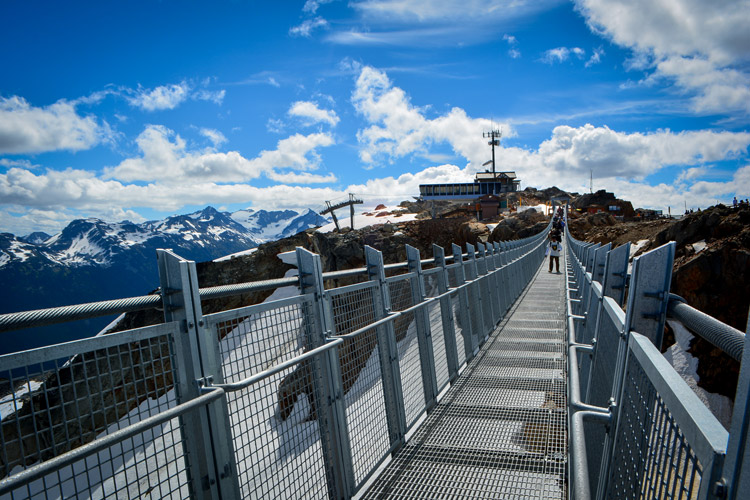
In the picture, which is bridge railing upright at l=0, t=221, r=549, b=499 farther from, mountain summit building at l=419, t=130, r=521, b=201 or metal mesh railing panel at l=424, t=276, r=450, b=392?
mountain summit building at l=419, t=130, r=521, b=201

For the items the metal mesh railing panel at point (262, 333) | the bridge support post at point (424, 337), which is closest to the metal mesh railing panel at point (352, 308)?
the metal mesh railing panel at point (262, 333)

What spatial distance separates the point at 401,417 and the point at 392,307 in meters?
1.09

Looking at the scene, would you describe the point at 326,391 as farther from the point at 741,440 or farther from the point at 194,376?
the point at 741,440

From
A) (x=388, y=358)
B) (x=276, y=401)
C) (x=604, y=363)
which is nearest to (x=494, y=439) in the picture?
(x=388, y=358)

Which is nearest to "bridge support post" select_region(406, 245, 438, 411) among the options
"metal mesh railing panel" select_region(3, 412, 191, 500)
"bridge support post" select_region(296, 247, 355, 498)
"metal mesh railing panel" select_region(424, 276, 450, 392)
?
"metal mesh railing panel" select_region(424, 276, 450, 392)

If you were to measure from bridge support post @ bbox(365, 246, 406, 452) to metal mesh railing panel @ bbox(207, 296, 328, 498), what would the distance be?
1060 mm

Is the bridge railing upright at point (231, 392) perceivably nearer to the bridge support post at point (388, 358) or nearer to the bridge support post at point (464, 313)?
the bridge support post at point (388, 358)

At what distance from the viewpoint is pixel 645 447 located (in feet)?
4.98

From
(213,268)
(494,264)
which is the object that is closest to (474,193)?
(213,268)

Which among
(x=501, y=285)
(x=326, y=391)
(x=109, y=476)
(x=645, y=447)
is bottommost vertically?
(x=501, y=285)

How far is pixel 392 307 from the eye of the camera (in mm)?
4898

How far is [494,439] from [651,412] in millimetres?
3263

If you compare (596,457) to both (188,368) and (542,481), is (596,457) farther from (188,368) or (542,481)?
(188,368)

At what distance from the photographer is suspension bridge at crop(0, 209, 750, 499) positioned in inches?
61.8
